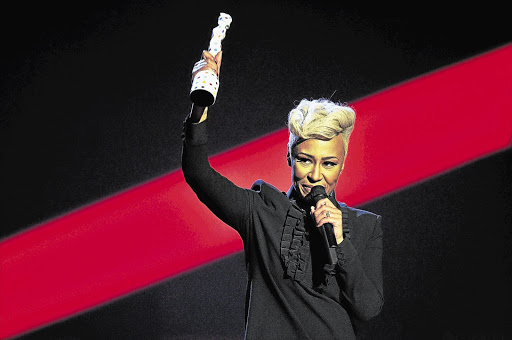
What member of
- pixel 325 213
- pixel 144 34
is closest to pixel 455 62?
Answer: pixel 144 34

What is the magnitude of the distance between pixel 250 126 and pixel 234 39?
1.50ft

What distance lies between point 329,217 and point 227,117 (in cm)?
183

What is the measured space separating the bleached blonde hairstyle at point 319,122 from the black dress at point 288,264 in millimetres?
136

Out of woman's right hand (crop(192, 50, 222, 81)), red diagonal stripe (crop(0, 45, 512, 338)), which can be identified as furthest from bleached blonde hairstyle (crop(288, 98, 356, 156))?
red diagonal stripe (crop(0, 45, 512, 338))

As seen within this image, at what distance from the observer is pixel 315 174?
113 centimetres

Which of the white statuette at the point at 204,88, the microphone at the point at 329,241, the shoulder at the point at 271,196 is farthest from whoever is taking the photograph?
the shoulder at the point at 271,196

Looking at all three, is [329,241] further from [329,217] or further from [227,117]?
[227,117]

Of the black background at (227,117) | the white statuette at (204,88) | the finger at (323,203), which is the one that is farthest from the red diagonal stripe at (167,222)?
the white statuette at (204,88)

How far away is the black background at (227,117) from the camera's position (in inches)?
106

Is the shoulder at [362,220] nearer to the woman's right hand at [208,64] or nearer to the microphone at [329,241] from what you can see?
the microphone at [329,241]

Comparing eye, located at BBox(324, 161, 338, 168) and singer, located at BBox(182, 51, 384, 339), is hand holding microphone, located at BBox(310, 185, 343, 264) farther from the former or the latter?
eye, located at BBox(324, 161, 338, 168)

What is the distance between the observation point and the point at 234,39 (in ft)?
9.25

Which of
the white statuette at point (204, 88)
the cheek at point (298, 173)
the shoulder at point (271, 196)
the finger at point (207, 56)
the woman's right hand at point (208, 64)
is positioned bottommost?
the shoulder at point (271, 196)

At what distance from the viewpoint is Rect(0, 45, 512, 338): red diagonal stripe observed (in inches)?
105
